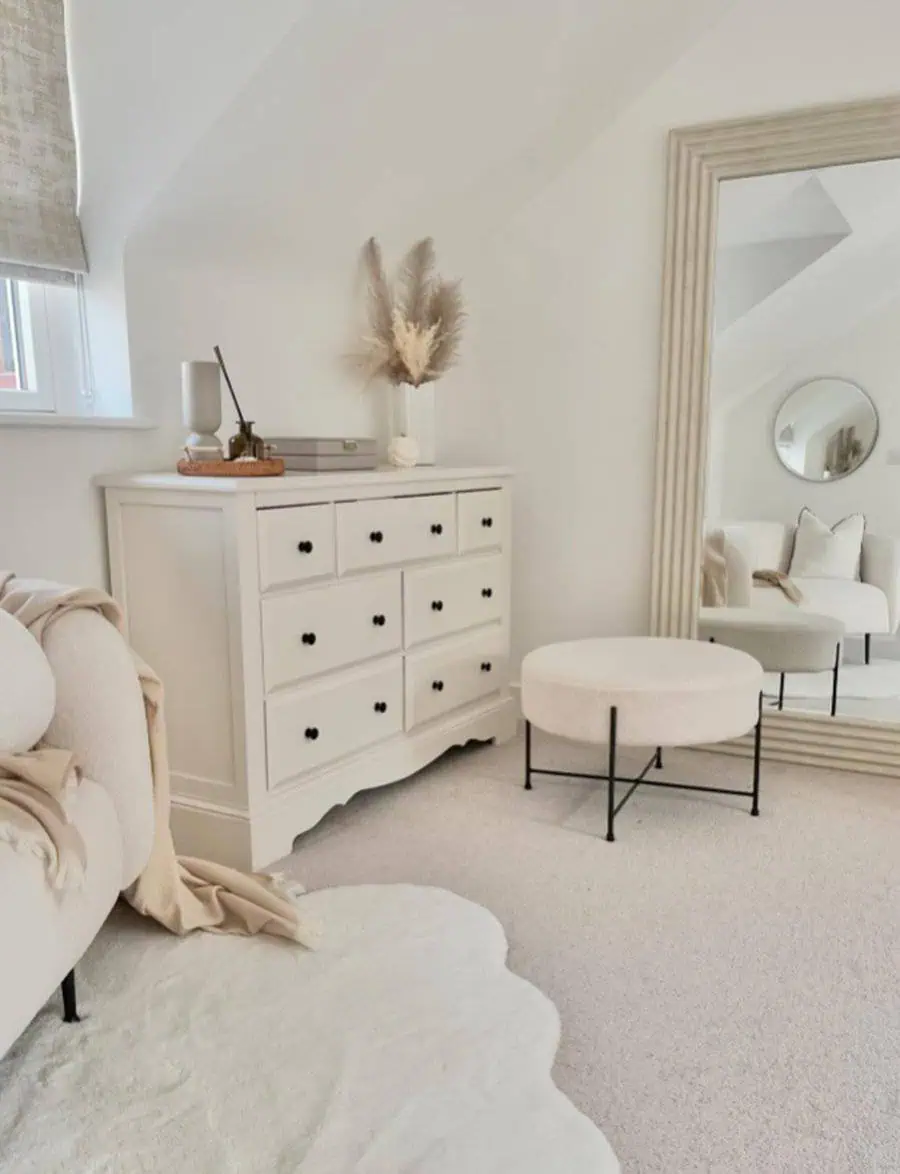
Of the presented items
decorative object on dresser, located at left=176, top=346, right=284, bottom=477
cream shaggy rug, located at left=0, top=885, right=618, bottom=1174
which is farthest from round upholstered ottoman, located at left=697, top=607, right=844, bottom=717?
decorative object on dresser, located at left=176, top=346, right=284, bottom=477

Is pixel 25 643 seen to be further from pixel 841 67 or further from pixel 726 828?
pixel 841 67

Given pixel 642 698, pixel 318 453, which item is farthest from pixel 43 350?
pixel 642 698

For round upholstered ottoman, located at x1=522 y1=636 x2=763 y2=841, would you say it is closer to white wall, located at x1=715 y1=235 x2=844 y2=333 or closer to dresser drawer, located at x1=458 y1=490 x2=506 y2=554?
dresser drawer, located at x1=458 y1=490 x2=506 y2=554

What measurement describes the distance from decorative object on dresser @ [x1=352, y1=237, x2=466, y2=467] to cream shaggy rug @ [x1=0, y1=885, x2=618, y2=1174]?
158cm

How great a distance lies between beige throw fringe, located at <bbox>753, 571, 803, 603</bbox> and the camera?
2863 mm

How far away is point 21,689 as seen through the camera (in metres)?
1.40

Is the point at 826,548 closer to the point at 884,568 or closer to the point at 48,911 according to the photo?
the point at 884,568

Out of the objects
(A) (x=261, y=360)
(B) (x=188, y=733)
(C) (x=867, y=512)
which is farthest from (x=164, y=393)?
(C) (x=867, y=512)

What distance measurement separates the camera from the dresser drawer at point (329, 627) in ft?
7.08

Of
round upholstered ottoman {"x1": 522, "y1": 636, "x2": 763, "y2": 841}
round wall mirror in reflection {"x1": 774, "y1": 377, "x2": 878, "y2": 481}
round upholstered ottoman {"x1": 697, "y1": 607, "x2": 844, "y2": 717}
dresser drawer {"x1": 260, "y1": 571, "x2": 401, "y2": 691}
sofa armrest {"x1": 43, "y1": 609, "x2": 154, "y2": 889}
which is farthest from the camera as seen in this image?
round upholstered ottoman {"x1": 697, "y1": 607, "x2": 844, "y2": 717}

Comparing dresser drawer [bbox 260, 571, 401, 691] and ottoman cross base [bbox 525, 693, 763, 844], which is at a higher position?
dresser drawer [bbox 260, 571, 401, 691]

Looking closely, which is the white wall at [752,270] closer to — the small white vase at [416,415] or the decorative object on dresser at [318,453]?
the small white vase at [416,415]

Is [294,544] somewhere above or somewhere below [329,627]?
Result: above

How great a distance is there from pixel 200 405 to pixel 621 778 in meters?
1.57
